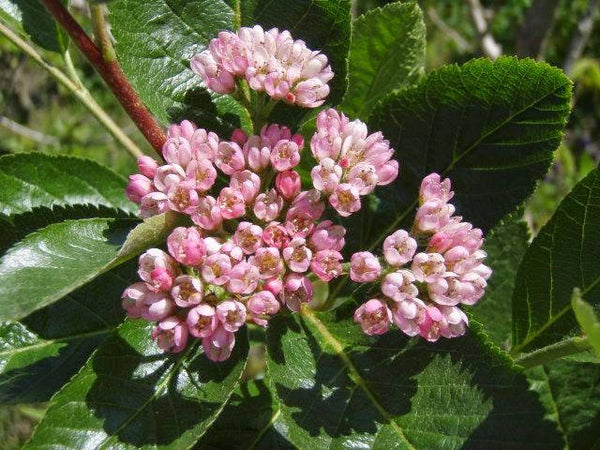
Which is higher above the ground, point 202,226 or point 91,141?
point 202,226

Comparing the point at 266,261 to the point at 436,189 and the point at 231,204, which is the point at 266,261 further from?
the point at 436,189

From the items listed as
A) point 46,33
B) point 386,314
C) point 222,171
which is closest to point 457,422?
point 386,314

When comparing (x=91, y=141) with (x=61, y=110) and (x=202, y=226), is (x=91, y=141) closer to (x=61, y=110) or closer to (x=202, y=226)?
(x=61, y=110)

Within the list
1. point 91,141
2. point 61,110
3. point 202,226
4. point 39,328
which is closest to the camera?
point 202,226

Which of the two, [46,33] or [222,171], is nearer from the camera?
[222,171]

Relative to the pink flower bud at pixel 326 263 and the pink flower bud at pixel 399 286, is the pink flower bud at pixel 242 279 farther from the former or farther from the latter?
the pink flower bud at pixel 399 286

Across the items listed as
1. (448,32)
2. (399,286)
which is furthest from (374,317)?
(448,32)
